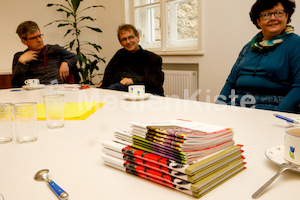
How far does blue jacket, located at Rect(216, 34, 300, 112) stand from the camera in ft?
5.31

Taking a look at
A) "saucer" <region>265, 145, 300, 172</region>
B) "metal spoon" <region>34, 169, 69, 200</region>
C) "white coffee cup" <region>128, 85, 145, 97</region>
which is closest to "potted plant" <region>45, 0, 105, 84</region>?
"white coffee cup" <region>128, 85, 145, 97</region>

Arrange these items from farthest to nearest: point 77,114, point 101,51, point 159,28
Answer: point 101,51
point 159,28
point 77,114

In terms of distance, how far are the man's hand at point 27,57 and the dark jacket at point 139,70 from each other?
0.73 meters

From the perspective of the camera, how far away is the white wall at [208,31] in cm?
286

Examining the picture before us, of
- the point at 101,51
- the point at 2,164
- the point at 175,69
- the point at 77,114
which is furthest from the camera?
the point at 101,51

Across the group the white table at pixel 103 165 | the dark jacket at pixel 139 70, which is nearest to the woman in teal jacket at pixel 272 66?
the white table at pixel 103 165

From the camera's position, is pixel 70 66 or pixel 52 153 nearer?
pixel 52 153

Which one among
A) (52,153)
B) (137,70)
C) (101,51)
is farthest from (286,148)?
(101,51)

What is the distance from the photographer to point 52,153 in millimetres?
788

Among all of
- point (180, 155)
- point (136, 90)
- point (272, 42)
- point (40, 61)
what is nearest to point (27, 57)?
point (40, 61)

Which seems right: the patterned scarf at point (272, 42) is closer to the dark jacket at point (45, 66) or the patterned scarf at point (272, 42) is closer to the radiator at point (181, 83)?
the radiator at point (181, 83)

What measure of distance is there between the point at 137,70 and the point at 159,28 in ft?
5.02

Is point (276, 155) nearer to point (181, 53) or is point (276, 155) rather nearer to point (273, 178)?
point (273, 178)

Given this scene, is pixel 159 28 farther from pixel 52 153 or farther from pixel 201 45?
pixel 52 153
